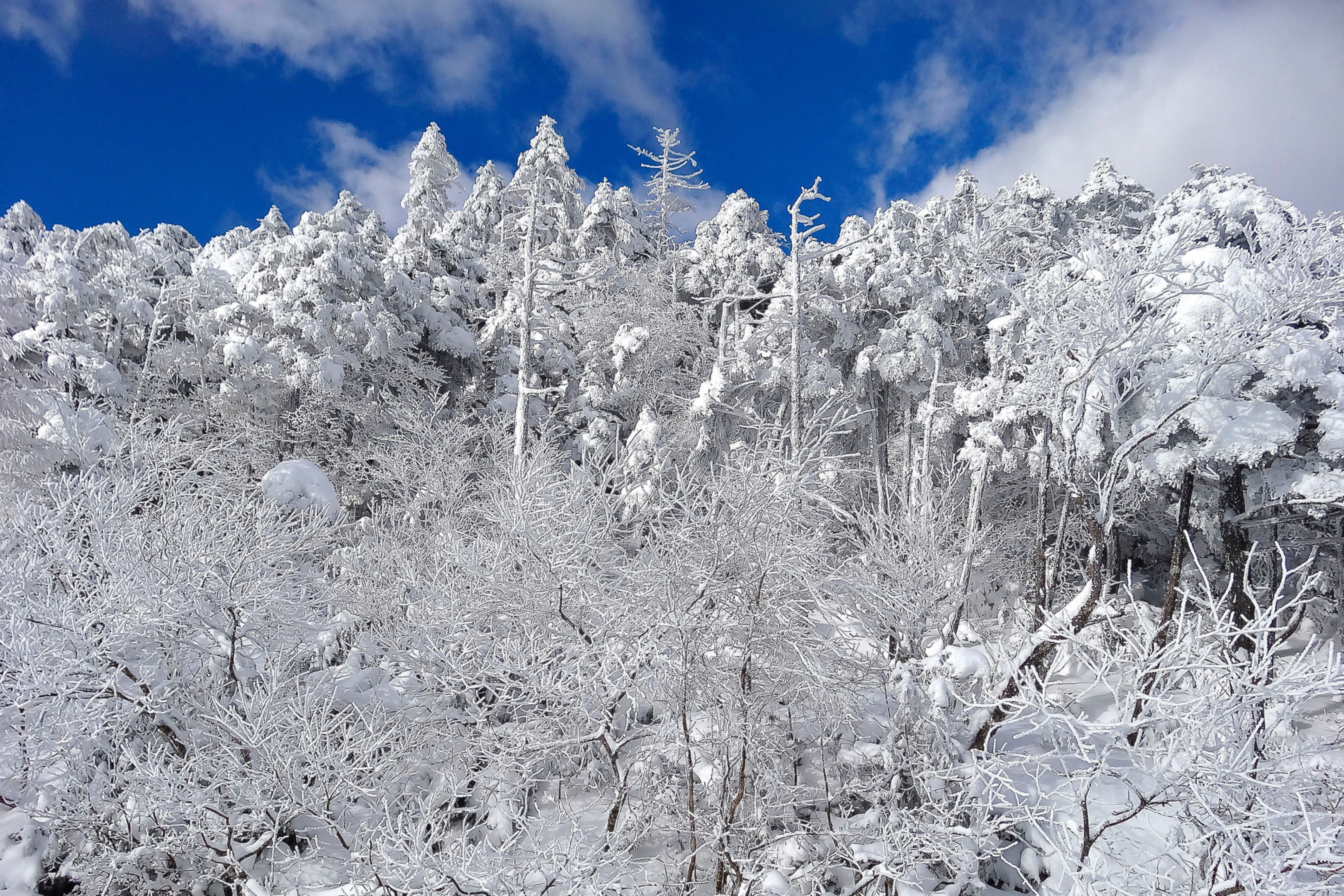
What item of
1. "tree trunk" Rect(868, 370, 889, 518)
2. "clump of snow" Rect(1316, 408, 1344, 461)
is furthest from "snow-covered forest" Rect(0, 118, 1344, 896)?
"tree trunk" Rect(868, 370, 889, 518)

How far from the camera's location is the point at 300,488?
1040 cm

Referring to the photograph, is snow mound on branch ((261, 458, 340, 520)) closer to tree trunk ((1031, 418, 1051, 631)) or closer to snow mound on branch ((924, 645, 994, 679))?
snow mound on branch ((924, 645, 994, 679))

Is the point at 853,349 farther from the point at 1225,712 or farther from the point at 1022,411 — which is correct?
the point at 1225,712

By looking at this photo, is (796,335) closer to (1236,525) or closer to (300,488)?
(1236,525)

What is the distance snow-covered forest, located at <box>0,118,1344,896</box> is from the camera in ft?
20.0

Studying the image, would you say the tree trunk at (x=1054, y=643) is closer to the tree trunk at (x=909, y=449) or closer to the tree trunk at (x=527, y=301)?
the tree trunk at (x=909, y=449)

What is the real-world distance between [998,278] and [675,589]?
956cm

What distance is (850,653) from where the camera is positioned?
7.14m

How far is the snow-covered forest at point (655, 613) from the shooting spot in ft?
20.0

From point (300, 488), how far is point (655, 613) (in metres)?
6.95

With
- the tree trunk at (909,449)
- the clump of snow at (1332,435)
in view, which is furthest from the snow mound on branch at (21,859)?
the clump of snow at (1332,435)

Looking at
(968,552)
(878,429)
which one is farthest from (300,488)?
(878,429)

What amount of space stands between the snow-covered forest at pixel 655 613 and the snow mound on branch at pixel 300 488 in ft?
0.21

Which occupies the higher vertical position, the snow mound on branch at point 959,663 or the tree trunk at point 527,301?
the tree trunk at point 527,301
